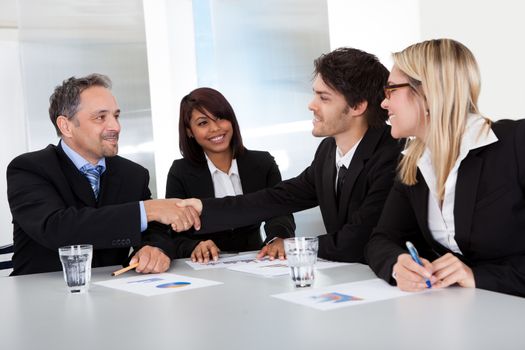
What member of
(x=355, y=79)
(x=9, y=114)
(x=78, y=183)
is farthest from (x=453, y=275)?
(x=9, y=114)

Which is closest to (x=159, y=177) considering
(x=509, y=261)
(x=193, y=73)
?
(x=193, y=73)

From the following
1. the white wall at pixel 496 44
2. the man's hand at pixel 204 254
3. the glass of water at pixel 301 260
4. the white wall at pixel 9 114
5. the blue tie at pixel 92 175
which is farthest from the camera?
the white wall at pixel 9 114

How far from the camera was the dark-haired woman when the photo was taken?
3.61m

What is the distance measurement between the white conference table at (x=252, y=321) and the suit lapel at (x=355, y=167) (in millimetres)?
838

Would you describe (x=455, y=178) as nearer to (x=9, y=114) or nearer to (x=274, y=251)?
(x=274, y=251)

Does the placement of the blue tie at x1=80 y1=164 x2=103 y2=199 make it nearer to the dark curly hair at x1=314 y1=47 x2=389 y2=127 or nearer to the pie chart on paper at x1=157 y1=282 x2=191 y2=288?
the pie chart on paper at x1=157 y1=282 x2=191 y2=288

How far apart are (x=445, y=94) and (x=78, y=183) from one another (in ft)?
5.19

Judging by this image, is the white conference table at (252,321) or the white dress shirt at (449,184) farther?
the white dress shirt at (449,184)

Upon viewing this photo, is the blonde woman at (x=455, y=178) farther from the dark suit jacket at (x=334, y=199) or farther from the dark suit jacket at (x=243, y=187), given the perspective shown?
the dark suit jacket at (x=243, y=187)

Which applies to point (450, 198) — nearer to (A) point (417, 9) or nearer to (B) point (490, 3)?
(B) point (490, 3)

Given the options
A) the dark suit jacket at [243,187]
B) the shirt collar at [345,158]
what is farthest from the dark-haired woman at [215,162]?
the shirt collar at [345,158]

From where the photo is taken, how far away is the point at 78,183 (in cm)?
286

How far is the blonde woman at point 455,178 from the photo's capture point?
204cm

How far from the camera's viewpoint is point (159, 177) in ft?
17.5
